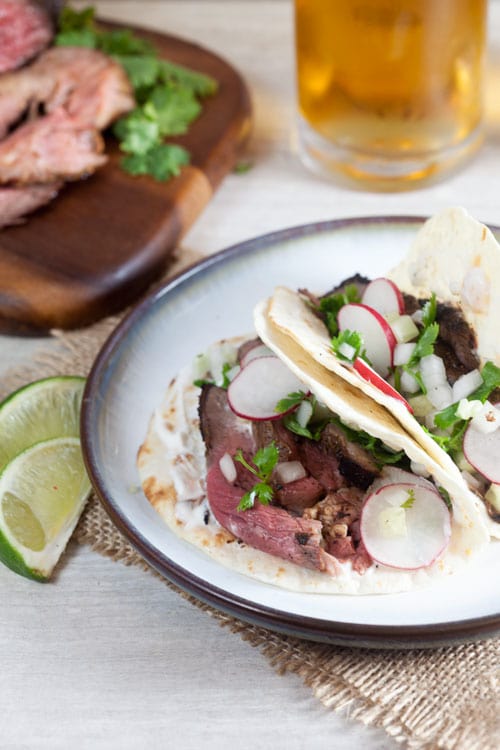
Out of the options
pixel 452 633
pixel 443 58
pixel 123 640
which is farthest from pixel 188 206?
pixel 452 633

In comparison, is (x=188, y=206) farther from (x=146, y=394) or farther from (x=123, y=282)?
(x=146, y=394)

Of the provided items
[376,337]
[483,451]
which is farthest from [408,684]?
[376,337]

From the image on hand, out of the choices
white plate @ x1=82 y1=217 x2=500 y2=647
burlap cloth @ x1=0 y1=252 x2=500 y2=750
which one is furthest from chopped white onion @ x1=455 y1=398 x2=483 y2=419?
burlap cloth @ x1=0 y1=252 x2=500 y2=750

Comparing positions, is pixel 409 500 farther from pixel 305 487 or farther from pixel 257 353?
pixel 257 353

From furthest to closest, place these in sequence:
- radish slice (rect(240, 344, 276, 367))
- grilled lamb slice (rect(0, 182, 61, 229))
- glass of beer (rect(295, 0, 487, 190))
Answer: grilled lamb slice (rect(0, 182, 61, 229)) < glass of beer (rect(295, 0, 487, 190)) < radish slice (rect(240, 344, 276, 367))

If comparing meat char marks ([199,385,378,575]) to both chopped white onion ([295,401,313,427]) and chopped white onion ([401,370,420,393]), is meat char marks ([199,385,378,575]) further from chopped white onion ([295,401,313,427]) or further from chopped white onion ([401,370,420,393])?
chopped white onion ([401,370,420,393])
